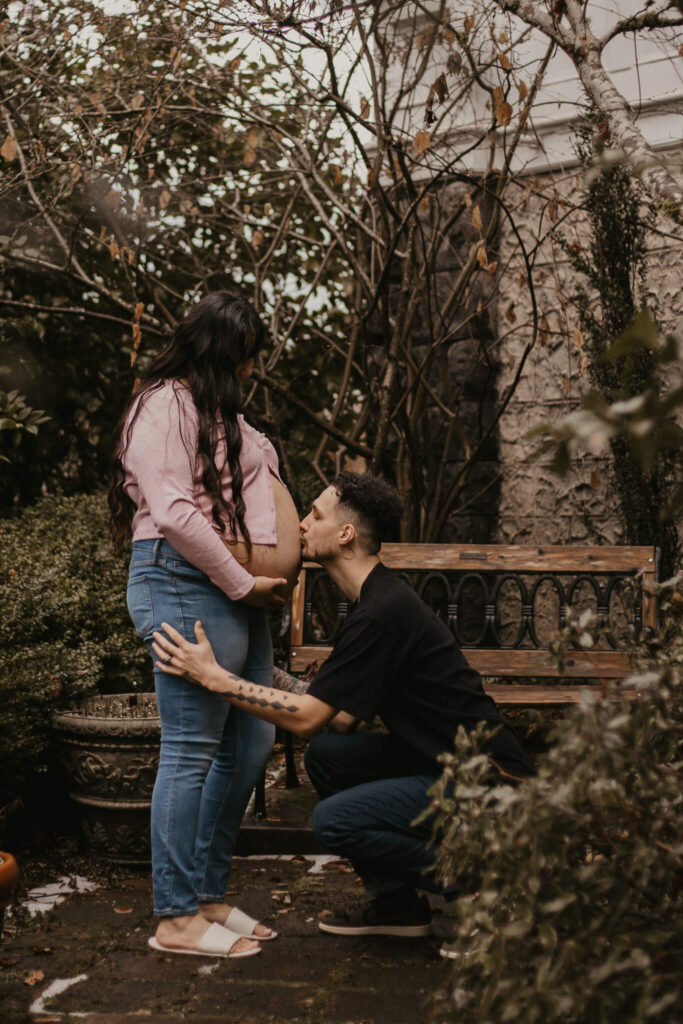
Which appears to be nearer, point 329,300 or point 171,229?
point 171,229

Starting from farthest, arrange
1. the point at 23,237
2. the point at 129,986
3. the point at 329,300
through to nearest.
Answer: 1. the point at 329,300
2. the point at 23,237
3. the point at 129,986

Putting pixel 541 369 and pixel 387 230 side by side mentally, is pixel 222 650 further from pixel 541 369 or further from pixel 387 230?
pixel 541 369

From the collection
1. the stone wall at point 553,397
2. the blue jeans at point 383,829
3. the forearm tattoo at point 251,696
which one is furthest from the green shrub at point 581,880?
the stone wall at point 553,397

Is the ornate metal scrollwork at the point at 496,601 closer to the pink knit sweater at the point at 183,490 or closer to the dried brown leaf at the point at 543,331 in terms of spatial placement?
the pink knit sweater at the point at 183,490

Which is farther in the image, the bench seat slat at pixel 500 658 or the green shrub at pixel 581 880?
the bench seat slat at pixel 500 658

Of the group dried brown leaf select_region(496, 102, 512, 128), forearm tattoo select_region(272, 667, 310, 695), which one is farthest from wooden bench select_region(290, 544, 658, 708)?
dried brown leaf select_region(496, 102, 512, 128)

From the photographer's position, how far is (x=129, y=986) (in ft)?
9.16

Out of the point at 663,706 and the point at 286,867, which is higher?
the point at 663,706

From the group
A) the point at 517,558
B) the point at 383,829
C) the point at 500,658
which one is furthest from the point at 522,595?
the point at 383,829

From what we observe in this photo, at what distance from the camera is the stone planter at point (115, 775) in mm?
3812

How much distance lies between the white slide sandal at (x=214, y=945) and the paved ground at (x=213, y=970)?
0.03m

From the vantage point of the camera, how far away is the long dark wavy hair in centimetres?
292

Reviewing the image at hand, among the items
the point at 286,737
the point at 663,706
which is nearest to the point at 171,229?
the point at 286,737

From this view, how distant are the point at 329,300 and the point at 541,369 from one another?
75.5 inches
